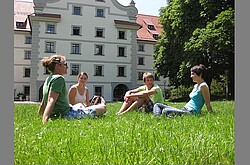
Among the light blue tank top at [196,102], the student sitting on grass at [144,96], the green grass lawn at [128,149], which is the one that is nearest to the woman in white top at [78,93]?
the student sitting on grass at [144,96]

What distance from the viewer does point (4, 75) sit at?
1228 millimetres

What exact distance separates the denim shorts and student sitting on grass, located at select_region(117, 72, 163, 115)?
0.68m

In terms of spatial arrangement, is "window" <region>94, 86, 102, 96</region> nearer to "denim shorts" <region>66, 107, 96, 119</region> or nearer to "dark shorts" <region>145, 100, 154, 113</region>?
"dark shorts" <region>145, 100, 154, 113</region>

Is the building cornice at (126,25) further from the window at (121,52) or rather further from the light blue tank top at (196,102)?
the light blue tank top at (196,102)

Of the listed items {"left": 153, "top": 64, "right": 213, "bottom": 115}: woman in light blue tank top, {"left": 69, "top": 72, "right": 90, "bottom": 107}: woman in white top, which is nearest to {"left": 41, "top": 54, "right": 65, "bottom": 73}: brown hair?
{"left": 69, "top": 72, "right": 90, "bottom": 107}: woman in white top

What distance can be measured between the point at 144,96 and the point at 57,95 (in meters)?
1.35

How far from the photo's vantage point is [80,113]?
293cm

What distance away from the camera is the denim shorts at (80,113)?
2855mm

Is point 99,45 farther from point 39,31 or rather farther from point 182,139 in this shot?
point 182,139

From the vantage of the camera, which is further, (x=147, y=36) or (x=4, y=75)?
(x=147, y=36)

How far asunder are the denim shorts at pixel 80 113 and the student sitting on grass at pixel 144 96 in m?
0.68

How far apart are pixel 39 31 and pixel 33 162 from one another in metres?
3.24

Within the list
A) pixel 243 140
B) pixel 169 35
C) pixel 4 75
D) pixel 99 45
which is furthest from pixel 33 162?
pixel 169 35

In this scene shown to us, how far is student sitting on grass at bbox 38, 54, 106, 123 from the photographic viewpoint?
8.26 feet
